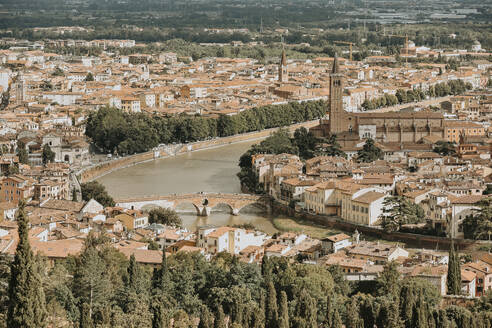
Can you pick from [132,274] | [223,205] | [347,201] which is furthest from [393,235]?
[132,274]

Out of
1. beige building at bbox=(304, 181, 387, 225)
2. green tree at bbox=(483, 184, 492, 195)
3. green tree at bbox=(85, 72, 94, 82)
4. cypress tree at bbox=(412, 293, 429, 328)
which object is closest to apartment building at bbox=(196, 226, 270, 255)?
beige building at bbox=(304, 181, 387, 225)

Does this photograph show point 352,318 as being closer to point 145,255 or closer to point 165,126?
point 145,255

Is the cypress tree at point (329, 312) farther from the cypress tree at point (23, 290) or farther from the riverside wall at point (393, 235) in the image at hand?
the riverside wall at point (393, 235)

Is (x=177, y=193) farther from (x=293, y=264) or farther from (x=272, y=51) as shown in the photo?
(x=272, y=51)

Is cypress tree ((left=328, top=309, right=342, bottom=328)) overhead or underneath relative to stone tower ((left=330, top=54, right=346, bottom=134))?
overhead

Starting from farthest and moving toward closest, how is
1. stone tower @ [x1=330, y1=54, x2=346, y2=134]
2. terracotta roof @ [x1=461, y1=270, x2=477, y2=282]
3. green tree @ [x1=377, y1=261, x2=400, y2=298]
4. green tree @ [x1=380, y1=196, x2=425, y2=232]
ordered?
stone tower @ [x1=330, y1=54, x2=346, y2=134]
green tree @ [x1=380, y1=196, x2=425, y2=232]
terracotta roof @ [x1=461, y1=270, x2=477, y2=282]
green tree @ [x1=377, y1=261, x2=400, y2=298]

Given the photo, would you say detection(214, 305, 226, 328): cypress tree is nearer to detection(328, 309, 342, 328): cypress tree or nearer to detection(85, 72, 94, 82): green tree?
detection(328, 309, 342, 328): cypress tree
